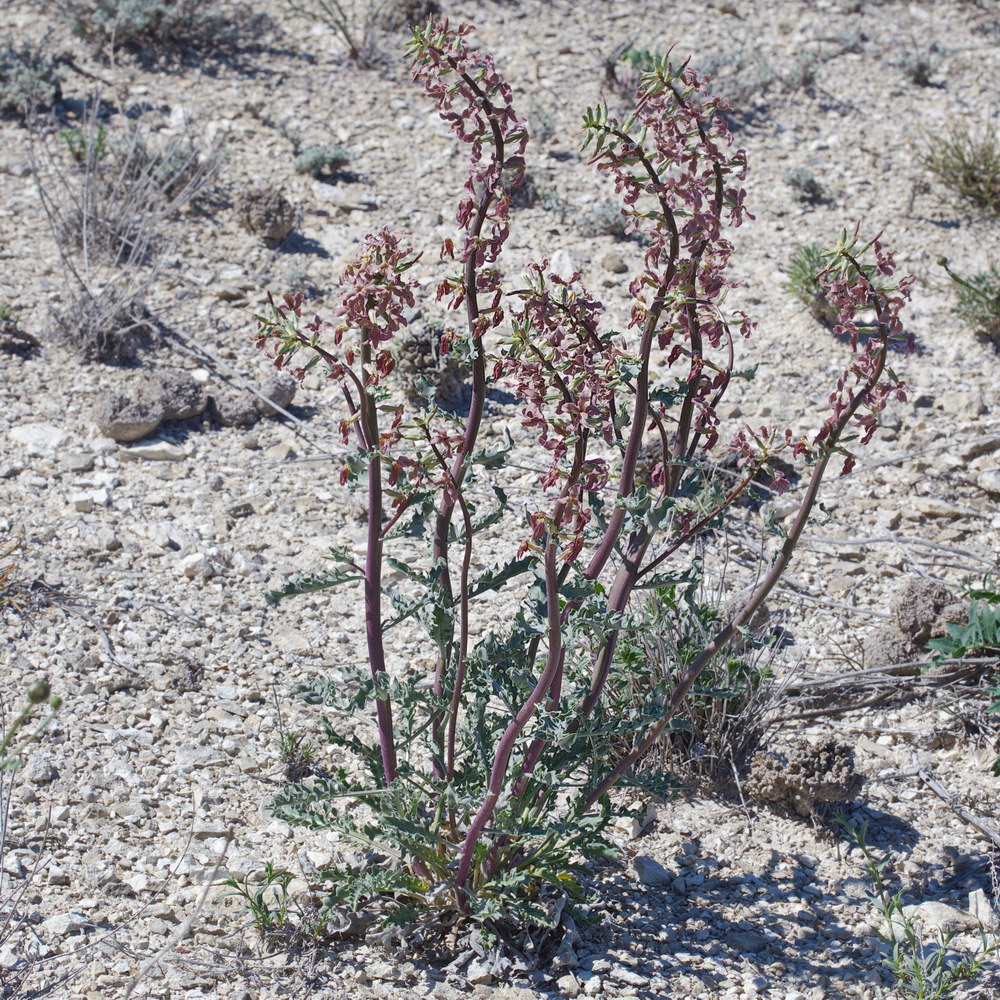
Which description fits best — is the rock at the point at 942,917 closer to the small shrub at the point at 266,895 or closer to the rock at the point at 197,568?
the small shrub at the point at 266,895

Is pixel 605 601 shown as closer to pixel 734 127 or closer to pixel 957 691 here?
pixel 957 691

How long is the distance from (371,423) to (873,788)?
2203mm

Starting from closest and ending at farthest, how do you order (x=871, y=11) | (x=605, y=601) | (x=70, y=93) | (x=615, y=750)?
(x=605, y=601), (x=615, y=750), (x=70, y=93), (x=871, y=11)

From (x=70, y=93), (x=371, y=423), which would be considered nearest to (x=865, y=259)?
(x=371, y=423)

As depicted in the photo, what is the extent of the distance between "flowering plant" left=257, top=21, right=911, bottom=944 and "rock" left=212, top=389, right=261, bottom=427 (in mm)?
2398

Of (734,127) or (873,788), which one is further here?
(734,127)

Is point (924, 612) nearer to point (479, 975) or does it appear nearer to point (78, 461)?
point (479, 975)

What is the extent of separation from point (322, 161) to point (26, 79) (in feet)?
5.77

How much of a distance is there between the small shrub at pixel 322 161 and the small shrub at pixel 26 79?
1489 mm

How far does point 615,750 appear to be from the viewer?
3.56 meters

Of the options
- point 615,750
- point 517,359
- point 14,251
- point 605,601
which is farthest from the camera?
point 14,251

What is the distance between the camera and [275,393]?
5043mm

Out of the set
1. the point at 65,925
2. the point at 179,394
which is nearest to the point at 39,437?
the point at 179,394

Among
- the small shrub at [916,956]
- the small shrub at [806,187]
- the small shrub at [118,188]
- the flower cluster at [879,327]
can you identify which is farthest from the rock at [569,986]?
the small shrub at [806,187]
